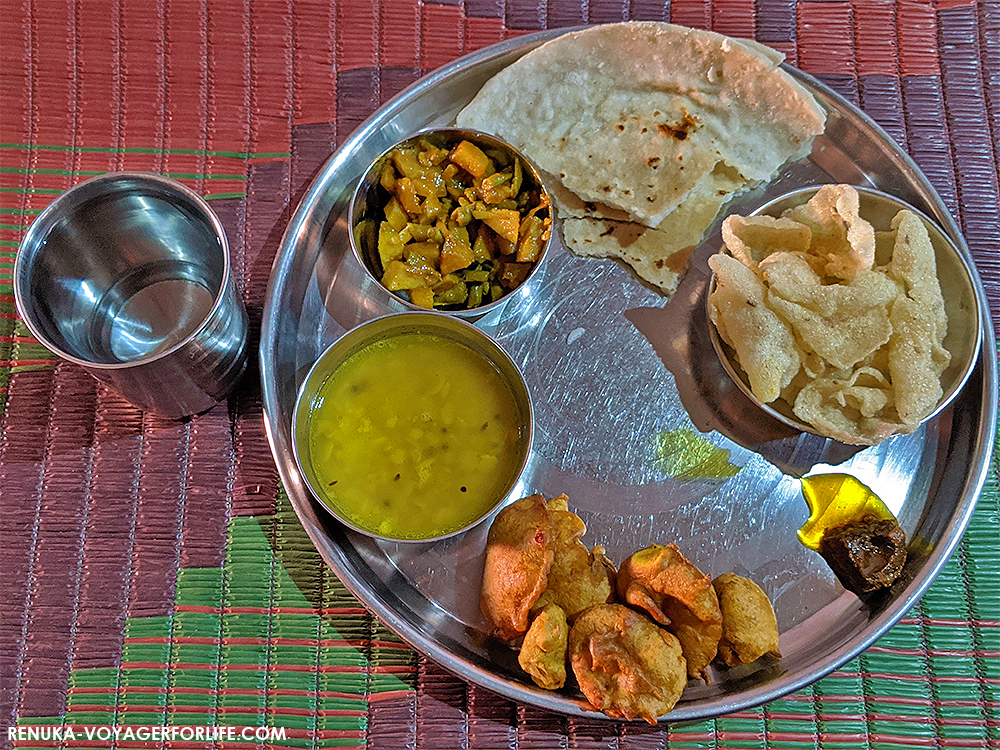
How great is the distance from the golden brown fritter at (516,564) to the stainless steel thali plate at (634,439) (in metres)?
0.09

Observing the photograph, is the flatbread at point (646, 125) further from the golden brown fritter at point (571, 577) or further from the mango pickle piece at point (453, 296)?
the golden brown fritter at point (571, 577)

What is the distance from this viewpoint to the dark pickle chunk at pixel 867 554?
1740 mm

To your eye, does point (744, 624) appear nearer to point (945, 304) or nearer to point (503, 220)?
point (945, 304)

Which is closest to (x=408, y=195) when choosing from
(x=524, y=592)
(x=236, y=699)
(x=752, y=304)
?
(x=752, y=304)

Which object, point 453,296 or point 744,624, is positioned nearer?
point 744,624

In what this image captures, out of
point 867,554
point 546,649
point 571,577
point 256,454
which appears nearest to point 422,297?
point 256,454

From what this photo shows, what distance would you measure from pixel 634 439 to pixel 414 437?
58 cm

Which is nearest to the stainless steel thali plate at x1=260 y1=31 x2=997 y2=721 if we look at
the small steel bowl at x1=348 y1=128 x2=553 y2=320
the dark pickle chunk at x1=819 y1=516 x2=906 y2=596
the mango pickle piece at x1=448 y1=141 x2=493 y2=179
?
the dark pickle chunk at x1=819 y1=516 x2=906 y2=596

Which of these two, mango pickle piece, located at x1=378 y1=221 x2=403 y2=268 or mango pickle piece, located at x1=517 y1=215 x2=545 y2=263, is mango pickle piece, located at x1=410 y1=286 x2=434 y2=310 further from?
mango pickle piece, located at x1=517 y1=215 x2=545 y2=263

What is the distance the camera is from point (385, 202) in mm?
1868

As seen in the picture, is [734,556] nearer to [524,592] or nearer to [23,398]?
[524,592]

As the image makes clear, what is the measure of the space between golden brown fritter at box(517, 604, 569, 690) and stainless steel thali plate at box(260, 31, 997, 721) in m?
0.08

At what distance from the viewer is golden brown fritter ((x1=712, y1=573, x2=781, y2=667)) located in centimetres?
162

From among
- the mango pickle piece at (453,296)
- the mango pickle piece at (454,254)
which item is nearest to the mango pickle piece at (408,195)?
the mango pickle piece at (454,254)
